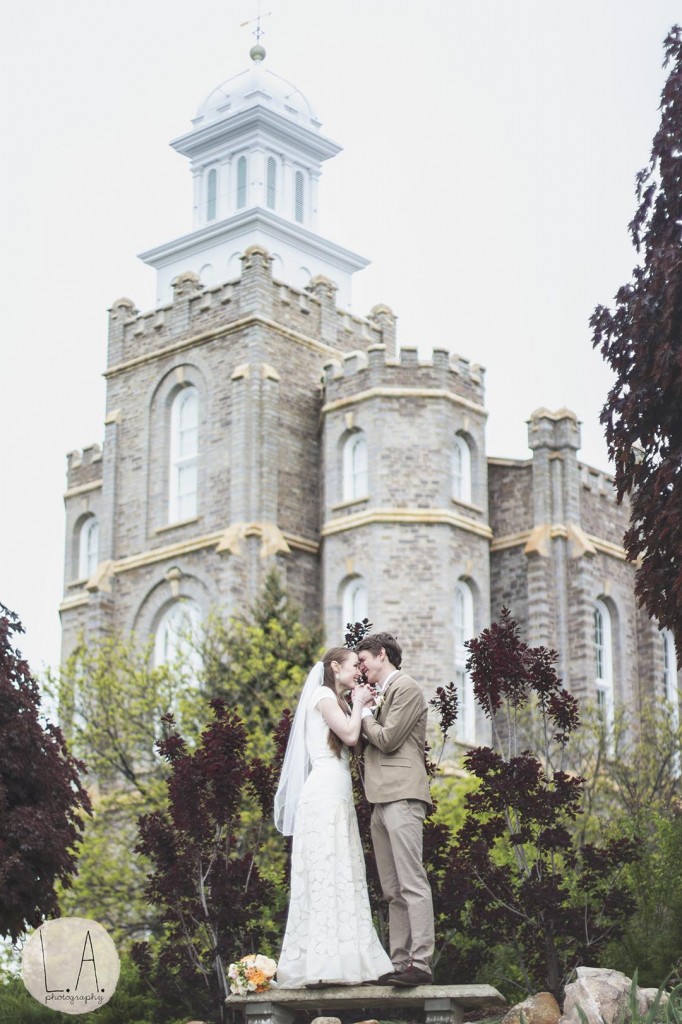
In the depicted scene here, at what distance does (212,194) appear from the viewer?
5634cm

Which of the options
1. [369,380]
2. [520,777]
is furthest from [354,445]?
[520,777]

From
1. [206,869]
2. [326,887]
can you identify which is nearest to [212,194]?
[206,869]

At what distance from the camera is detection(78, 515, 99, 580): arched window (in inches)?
1646

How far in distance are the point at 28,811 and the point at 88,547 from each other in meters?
27.0

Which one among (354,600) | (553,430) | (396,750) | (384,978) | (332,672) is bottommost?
(384,978)

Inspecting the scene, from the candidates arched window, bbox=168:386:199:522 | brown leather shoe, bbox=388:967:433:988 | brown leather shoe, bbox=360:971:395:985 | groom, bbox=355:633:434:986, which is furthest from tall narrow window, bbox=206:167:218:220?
brown leather shoe, bbox=388:967:433:988

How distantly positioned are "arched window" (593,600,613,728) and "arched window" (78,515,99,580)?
11686 mm

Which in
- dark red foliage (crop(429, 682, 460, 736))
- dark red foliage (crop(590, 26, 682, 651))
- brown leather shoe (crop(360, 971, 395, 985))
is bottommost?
brown leather shoe (crop(360, 971, 395, 985))

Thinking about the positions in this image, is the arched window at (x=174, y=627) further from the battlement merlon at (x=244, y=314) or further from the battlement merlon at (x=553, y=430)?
the battlement merlon at (x=553, y=430)

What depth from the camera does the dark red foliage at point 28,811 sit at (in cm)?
1509

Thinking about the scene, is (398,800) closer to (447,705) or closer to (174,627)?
(447,705)

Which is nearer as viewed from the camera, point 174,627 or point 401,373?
point 401,373

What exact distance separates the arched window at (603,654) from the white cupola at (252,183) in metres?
19.8

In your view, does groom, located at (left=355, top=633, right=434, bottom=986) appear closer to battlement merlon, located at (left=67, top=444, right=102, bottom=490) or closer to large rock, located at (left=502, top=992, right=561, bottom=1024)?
large rock, located at (left=502, top=992, right=561, bottom=1024)
